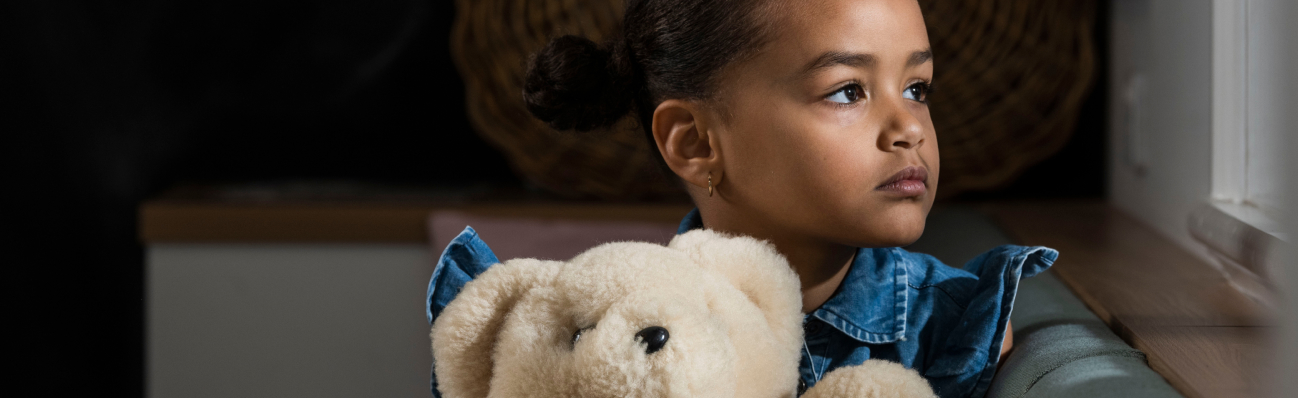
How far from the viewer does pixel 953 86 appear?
1.36 metres

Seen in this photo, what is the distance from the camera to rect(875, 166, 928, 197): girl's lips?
646 millimetres

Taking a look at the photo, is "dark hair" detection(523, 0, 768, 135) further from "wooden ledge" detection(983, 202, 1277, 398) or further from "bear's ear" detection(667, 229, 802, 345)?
"wooden ledge" detection(983, 202, 1277, 398)

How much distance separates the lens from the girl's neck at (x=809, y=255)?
2.31 ft

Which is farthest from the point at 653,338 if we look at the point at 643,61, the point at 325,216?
the point at 325,216

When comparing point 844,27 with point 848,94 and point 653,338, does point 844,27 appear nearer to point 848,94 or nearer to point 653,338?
point 848,94

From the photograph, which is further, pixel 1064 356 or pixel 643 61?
pixel 643 61

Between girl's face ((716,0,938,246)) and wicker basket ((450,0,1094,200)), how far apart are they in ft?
2.23

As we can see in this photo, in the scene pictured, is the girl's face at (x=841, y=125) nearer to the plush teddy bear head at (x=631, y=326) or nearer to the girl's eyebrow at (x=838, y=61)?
the girl's eyebrow at (x=838, y=61)

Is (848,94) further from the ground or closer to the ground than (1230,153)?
further from the ground

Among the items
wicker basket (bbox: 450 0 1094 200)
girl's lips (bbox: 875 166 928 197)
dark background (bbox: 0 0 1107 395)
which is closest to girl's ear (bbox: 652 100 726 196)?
girl's lips (bbox: 875 166 928 197)

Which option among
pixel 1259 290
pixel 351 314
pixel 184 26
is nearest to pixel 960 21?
pixel 1259 290

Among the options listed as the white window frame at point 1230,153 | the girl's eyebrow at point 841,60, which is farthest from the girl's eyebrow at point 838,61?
the white window frame at point 1230,153

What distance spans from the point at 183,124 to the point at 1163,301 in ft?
4.66

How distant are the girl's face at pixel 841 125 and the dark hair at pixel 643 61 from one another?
1.1 inches
